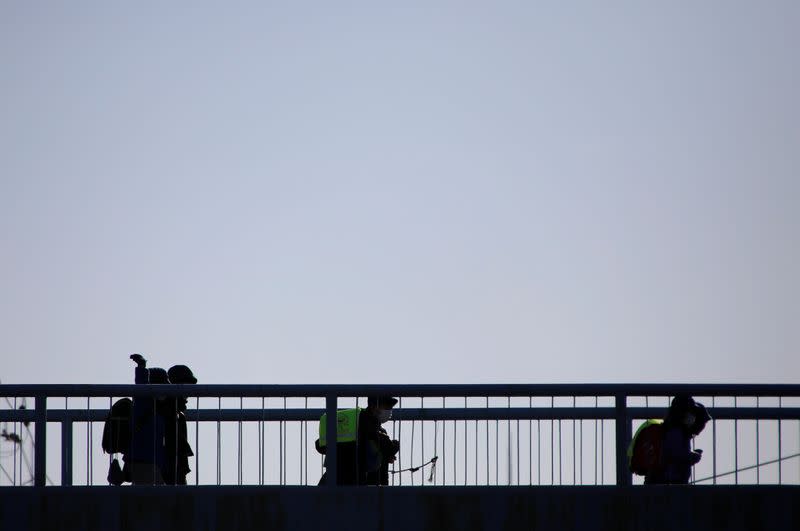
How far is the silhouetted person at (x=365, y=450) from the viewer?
14344 millimetres

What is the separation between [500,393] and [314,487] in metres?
1.72

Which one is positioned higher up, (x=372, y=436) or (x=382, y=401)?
(x=382, y=401)

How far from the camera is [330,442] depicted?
46.8 feet

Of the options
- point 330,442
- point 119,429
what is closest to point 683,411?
point 330,442

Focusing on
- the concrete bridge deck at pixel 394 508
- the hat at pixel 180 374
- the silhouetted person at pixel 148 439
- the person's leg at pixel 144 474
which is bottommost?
the concrete bridge deck at pixel 394 508

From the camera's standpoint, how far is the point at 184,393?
14086 mm

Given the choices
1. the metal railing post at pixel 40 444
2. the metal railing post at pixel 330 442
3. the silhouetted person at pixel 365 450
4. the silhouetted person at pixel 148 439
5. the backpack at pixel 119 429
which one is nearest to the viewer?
the metal railing post at pixel 40 444

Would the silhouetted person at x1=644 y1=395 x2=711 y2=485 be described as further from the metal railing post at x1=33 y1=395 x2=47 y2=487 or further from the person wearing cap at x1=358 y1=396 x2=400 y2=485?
the metal railing post at x1=33 y1=395 x2=47 y2=487

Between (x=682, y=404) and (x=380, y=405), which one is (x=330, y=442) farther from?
(x=682, y=404)

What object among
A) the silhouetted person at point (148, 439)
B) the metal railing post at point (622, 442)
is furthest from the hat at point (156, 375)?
the metal railing post at point (622, 442)

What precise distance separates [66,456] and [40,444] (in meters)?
0.39

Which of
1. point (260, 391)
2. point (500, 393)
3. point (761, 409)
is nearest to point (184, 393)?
point (260, 391)

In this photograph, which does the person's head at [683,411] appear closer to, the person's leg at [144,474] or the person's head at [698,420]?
the person's head at [698,420]

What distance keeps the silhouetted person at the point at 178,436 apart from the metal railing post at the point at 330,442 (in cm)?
127
